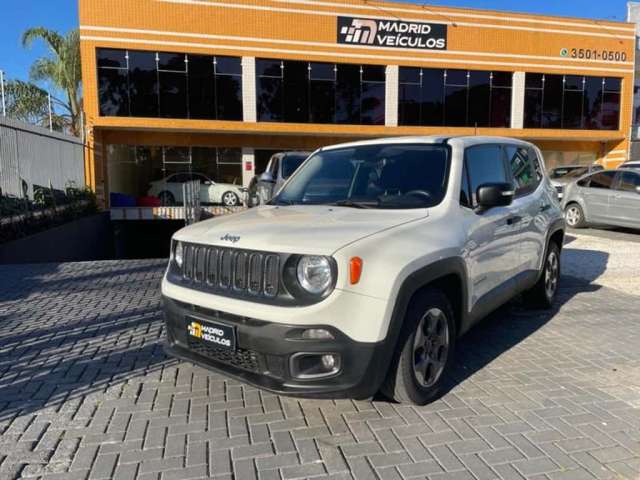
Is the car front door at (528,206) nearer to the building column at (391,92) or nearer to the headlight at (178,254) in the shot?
the headlight at (178,254)

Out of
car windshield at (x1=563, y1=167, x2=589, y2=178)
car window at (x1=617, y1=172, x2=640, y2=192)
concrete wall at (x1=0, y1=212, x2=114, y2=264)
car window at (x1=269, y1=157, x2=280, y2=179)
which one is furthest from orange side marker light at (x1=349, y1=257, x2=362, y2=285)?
car windshield at (x1=563, y1=167, x2=589, y2=178)

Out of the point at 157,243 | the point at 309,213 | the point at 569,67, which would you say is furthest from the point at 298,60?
the point at 309,213

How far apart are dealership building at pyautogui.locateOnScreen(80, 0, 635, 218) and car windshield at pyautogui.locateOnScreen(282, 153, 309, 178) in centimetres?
918

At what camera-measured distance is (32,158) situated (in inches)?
464

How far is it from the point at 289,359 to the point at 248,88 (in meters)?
21.1

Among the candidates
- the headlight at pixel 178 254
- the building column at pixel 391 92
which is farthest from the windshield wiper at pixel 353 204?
the building column at pixel 391 92

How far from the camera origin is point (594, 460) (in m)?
2.89

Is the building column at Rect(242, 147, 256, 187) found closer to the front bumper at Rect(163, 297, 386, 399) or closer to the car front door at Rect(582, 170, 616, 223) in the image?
the car front door at Rect(582, 170, 616, 223)

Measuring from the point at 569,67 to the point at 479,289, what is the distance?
88.3 ft

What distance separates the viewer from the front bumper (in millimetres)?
2893

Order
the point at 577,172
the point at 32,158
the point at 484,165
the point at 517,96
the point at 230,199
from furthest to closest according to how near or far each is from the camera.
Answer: the point at 517,96, the point at 230,199, the point at 577,172, the point at 32,158, the point at 484,165

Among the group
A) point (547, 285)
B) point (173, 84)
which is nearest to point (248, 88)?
point (173, 84)

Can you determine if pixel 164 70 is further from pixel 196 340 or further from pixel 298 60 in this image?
pixel 196 340

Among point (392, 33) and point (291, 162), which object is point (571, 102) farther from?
point (291, 162)
